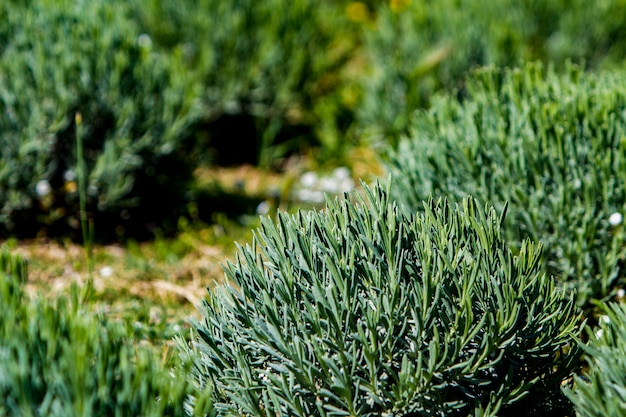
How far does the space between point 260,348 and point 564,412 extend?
0.85 meters

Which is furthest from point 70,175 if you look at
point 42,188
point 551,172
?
point 551,172

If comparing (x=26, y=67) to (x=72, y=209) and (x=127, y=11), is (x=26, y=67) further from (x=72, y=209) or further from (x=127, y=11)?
(x=127, y=11)

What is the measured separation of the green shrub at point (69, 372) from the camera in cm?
143

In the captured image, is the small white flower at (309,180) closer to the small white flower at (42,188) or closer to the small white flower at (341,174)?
the small white flower at (341,174)

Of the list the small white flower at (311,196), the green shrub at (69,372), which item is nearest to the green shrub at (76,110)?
the small white flower at (311,196)

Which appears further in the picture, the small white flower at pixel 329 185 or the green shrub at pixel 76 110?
the small white flower at pixel 329 185

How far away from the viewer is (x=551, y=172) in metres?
2.64

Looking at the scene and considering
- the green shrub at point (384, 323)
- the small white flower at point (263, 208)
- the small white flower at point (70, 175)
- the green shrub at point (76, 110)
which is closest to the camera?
the green shrub at point (384, 323)

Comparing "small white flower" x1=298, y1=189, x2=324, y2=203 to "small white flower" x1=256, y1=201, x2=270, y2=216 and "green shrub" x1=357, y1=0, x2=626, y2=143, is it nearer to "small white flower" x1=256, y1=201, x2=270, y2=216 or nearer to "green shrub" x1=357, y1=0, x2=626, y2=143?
"small white flower" x1=256, y1=201, x2=270, y2=216

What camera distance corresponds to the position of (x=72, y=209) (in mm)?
3762

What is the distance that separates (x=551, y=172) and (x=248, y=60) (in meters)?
2.65

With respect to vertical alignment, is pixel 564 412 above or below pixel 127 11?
below

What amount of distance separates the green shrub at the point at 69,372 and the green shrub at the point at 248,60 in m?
2.98

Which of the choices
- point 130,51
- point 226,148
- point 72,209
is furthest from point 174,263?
point 226,148
